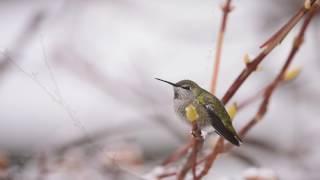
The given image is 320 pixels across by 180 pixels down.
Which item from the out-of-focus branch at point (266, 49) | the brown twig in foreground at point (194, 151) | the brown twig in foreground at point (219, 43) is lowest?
the brown twig in foreground at point (194, 151)

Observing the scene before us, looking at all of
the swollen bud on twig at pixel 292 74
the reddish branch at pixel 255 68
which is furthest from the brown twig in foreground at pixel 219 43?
the swollen bud on twig at pixel 292 74

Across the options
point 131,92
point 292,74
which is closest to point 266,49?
point 292,74

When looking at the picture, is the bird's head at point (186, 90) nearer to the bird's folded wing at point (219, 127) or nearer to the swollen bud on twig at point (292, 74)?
the bird's folded wing at point (219, 127)

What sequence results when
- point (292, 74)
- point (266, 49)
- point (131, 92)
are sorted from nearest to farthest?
1. point (266, 49)
2. point (292, 74)
3. point (131, 92)

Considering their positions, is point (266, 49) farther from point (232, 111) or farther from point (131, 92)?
point (131, 92)

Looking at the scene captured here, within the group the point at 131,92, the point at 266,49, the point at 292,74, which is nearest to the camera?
the point at 266,49

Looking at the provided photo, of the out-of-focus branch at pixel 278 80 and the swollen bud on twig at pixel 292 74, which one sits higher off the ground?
the swollen bud on twig at pixel 292 74

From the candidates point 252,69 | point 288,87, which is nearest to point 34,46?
point 288,87

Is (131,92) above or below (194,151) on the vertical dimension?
above
